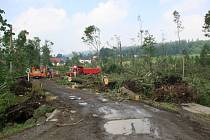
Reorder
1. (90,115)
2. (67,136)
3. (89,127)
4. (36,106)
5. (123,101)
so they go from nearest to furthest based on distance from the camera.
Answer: (67,136) < (89,127) < (90,115) < (36,106) < (123,101)

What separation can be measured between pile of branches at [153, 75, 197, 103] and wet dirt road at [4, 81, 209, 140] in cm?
392

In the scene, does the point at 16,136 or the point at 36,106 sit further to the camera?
the point at 36,106

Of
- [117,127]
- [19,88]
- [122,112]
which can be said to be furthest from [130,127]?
[19,88]

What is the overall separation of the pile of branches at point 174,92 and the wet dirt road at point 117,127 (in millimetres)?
3918

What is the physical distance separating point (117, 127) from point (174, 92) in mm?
10098

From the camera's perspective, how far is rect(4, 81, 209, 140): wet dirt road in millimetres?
12281

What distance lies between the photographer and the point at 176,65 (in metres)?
68.3

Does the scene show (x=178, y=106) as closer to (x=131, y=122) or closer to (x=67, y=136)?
(x=131, y=122)

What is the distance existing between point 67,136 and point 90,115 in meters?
4.51

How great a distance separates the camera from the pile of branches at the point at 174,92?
23.0 metres

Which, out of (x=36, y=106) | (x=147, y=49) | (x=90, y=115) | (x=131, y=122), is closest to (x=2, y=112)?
(x=36, y=106)

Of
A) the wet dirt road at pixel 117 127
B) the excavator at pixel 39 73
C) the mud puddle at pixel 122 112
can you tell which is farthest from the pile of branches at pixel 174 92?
the excavator at pixel 39 73

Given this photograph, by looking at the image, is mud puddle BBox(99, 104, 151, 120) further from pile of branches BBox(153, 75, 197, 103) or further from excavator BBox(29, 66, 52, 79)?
excavator BBox(29, 66, 52, 79)

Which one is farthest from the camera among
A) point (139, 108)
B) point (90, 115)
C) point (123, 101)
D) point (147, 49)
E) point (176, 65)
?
point (176, 65)
